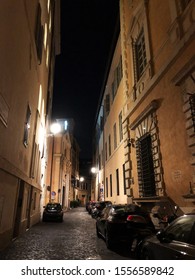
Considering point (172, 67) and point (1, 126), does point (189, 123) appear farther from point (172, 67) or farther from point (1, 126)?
point (1, 126)

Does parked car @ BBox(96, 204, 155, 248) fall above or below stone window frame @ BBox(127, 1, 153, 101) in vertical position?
below

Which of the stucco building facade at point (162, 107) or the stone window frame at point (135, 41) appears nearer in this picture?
the stucco building facade at point (162, 107)

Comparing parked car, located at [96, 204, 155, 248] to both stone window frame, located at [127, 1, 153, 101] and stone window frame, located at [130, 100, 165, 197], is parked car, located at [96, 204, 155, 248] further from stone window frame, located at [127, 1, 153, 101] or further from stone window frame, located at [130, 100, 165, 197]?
stone window frame, located at [127, 1, 153, 101]

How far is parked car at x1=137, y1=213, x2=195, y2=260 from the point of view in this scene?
3393mm

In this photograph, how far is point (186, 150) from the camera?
26.4 ft

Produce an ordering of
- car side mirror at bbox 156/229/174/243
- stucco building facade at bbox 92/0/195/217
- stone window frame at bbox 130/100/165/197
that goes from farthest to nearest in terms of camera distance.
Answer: stone window frame at bbox 130/100/165/197
stucco building facade at bbox 92/0/195/217
car side mirror at bbox 156/229/174/243

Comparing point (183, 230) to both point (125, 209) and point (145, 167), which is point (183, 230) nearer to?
point (125, 209)

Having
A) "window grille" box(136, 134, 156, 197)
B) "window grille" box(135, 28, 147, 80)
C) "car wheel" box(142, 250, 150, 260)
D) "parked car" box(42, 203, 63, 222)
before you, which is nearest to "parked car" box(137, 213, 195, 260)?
"car wheel" box(142, 250, 150, 260)

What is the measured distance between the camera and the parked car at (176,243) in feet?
11.1

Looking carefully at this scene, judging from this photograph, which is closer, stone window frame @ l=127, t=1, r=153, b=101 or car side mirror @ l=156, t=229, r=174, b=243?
car side mirror @ l=156, t=229, r=174, b=243

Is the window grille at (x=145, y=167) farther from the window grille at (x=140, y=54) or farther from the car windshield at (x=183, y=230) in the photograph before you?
the car windshield at (x=183, y=230)

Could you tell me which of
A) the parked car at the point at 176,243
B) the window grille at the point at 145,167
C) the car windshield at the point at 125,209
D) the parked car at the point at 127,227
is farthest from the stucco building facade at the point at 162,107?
the parked car at the point at 176,243

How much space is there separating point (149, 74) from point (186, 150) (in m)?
Answer: 5.23

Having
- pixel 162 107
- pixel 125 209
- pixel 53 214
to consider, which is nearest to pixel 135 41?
pixel 162 107
